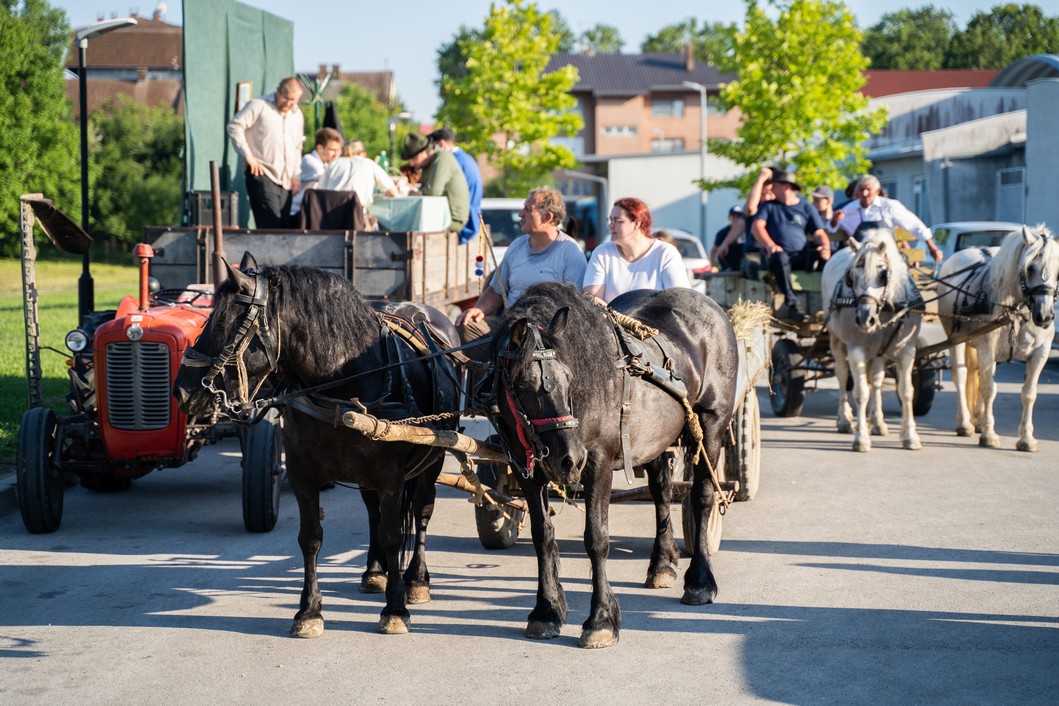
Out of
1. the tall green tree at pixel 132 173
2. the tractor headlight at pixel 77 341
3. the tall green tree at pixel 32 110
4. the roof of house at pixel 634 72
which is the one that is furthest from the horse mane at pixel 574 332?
the roof of house at pixel 634 72

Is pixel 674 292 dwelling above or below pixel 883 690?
above

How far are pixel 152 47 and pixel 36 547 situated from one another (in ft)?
249

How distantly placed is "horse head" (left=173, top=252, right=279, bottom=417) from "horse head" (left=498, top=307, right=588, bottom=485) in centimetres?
119

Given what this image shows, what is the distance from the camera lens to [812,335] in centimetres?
1304

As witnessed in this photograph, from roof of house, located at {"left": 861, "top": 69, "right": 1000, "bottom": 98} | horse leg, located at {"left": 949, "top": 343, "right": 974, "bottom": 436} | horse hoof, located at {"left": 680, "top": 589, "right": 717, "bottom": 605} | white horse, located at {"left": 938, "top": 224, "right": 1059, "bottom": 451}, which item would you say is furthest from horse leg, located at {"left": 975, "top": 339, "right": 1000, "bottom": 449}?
roof of house, located at {"left": 861, "top": 69, "right": 1000, "bottom": 98}

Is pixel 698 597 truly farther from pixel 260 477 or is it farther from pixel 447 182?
pixel 447 182

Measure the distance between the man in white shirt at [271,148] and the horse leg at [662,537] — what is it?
5.77 meters

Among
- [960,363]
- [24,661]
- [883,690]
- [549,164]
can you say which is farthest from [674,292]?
[549,164]

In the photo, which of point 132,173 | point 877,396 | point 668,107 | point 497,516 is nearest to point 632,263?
point 497,516

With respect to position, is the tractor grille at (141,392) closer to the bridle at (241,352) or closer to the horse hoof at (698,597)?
the bridle at (241,352)

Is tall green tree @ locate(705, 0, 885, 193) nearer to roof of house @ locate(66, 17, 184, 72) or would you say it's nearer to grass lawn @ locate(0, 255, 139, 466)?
grass lawn @ locate(0, 255, 139, 466)

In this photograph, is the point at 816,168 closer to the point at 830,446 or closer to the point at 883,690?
the point at 830,446

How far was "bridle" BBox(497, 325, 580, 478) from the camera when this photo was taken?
17.9 feet

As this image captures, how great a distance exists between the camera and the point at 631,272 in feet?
25.1
